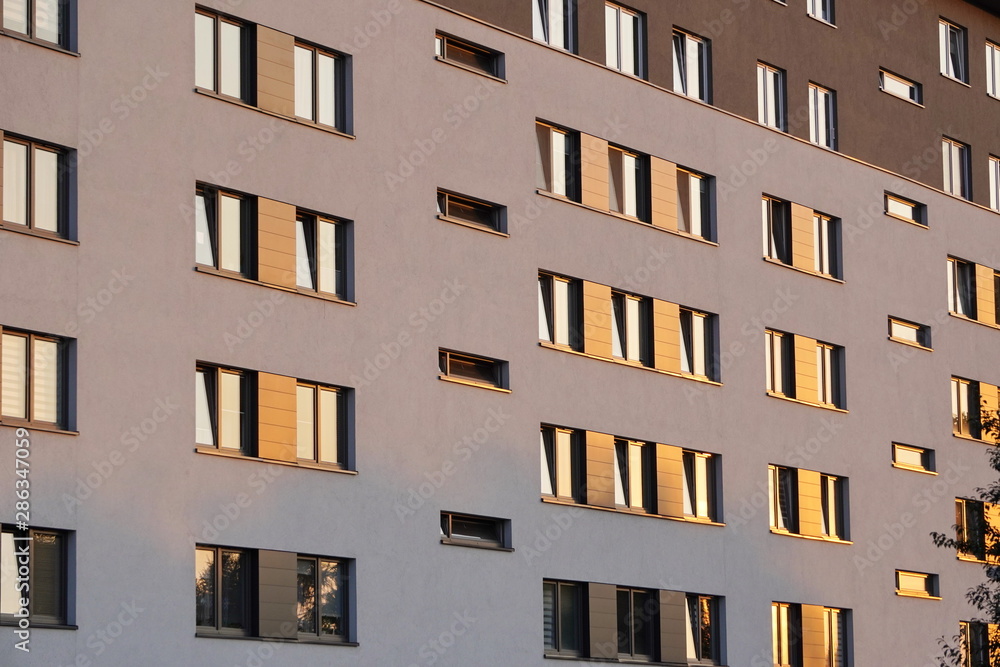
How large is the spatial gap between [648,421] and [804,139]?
9298 millimetres

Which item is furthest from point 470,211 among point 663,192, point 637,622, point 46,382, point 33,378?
point 33,378

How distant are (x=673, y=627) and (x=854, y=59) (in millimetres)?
15933

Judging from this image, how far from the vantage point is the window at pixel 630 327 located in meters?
34.3

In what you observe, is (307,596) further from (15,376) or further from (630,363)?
(630,363)

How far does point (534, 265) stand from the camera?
3247 cm

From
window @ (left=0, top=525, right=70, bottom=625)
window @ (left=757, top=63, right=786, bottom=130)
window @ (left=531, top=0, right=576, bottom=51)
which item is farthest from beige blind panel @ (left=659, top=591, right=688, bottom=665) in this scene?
window @ (left=0, top=525, right=70, bottom=625)

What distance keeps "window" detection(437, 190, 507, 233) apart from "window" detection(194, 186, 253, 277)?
13.8 ft

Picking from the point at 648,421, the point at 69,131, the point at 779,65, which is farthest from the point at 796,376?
the point at 69,131

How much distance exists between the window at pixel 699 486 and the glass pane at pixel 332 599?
954 centimetres

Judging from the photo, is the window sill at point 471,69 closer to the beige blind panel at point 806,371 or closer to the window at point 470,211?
the window at point 470,211

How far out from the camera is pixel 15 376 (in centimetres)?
2441

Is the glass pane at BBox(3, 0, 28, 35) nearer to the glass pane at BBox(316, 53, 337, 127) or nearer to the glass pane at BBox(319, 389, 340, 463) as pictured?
Result: the glass pane at BBox(316, 53, 337, 127)

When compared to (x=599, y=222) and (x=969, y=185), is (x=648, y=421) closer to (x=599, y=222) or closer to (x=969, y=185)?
(x=599, y=222)

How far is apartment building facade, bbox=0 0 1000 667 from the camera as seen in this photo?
2528 cm
